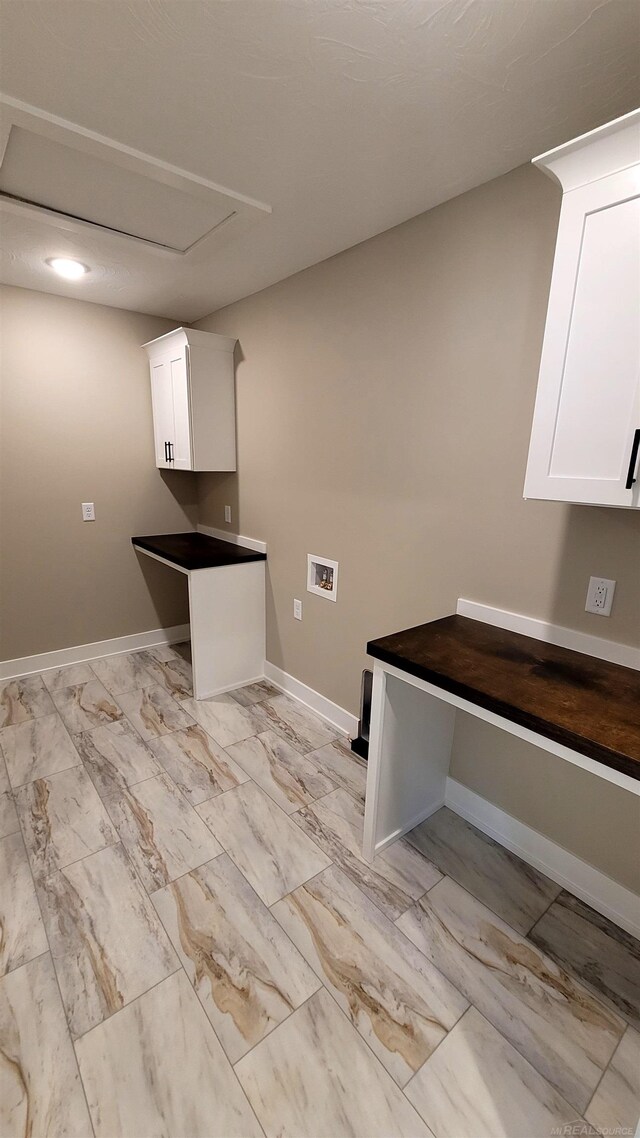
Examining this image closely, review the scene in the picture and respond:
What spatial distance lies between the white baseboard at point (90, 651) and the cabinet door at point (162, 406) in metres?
1.30

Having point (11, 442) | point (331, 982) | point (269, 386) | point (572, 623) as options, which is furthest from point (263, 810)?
point (11, 442)

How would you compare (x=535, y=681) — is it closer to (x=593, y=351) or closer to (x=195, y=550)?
(x=593, y=351)

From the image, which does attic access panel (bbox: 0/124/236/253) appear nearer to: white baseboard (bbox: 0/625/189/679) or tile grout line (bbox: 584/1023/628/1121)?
white baseboard (bbox: 0/625/189/679)

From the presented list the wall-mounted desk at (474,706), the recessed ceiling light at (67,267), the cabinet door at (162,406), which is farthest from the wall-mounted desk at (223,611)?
the recessed ceiling light at (67,267)

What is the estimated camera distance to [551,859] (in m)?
1.63

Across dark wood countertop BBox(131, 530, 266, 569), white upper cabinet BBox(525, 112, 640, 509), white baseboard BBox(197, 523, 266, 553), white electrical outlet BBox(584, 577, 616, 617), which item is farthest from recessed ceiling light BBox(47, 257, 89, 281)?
white electrical outlet BBox(584, 577, 616, 617)

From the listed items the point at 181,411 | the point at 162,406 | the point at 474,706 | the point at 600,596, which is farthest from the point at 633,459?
the point at 162,406

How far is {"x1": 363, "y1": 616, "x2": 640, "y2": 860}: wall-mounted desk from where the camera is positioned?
1.05 m

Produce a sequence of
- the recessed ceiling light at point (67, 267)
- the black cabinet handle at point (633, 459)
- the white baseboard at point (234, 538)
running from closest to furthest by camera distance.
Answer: the black cabinet handle at point (633, 459) → the recessed ceiling light at point (67, 267) → the white baseboard at point (234, 538)

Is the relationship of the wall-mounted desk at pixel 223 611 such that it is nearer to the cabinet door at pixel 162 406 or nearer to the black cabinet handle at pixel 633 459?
the cabinet door at pixel 162 406

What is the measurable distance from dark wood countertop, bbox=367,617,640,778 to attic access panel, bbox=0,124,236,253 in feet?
5.70

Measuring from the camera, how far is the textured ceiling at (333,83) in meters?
0.98

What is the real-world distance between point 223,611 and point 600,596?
199 centimetres

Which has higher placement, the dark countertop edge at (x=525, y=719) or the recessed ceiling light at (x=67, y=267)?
the recessed ceiling light at (x=67, y=267)
